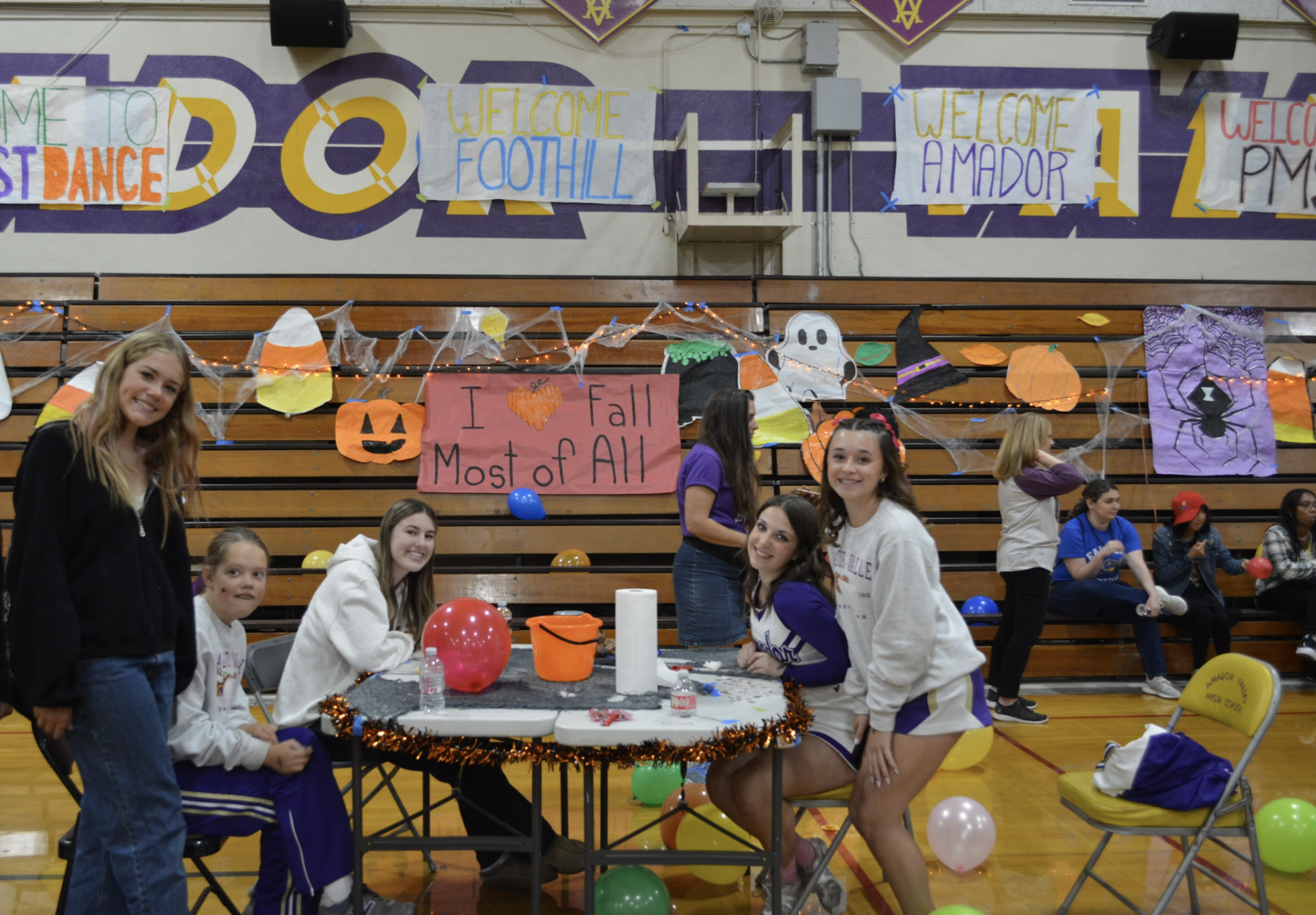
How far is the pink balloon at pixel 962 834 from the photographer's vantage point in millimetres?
3002

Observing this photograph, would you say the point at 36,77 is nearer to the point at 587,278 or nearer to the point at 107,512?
the point at 587,278

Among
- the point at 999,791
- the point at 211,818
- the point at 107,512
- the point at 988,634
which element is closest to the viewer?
the point at 107,512

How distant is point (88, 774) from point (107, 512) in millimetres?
578

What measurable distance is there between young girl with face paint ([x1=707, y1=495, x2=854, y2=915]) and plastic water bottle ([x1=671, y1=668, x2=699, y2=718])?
0.24 metres

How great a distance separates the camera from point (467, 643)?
2352 millimetres

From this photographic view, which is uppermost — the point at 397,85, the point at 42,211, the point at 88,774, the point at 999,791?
the point at 397,85

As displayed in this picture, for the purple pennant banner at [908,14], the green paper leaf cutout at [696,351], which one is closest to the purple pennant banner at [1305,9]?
the purple pennant banner at [908,14]

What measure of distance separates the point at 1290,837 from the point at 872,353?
378 cm

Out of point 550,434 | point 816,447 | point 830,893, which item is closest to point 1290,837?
point 830,893

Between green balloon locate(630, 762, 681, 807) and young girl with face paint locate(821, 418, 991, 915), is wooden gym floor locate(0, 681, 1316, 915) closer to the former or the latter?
green balloon locate(630, 762, 681, 807)

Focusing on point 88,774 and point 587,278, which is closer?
point 88,774

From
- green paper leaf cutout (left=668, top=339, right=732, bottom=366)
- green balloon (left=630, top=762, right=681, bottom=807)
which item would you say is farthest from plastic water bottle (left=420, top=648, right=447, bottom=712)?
green paper leaf cutout (left=668, top=339, right=732, bottom=366)

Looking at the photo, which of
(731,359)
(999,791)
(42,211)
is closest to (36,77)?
(42,211)

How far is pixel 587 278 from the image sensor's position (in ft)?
20.5
